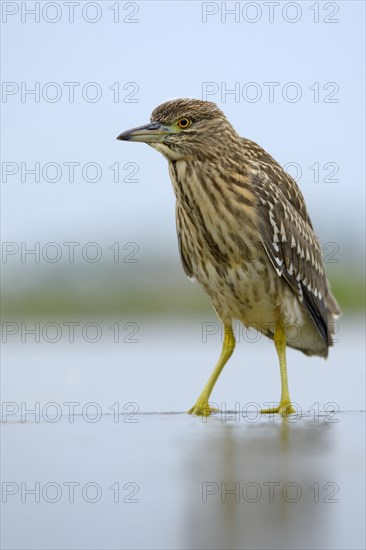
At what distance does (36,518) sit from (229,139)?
4.02m

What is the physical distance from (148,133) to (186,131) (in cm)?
35

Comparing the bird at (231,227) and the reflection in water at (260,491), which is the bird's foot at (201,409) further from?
the reflection in water at (260,491)

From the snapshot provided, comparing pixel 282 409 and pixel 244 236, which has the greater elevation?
pixel 244 236

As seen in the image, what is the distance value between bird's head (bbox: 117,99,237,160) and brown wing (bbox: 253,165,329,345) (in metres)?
0.41

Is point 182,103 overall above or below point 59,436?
above

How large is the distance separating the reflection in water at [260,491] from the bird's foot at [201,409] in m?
1.83

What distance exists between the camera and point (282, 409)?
5938mm

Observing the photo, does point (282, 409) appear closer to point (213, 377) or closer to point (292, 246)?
point (213, 377)

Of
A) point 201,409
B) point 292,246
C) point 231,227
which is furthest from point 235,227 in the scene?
point 201,409

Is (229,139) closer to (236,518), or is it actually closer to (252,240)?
(252,240)

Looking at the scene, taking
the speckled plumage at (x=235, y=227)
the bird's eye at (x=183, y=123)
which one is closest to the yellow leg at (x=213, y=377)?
the speckled plumage at (x=235, y=227)

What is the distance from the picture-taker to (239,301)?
6277 millimetres

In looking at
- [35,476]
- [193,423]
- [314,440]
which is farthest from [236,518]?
[193,423]

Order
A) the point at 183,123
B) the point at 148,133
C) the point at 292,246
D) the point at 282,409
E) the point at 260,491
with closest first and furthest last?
the point at 260,491, the point at 148,133, the point at 183,123, the point at 282,409, the point at 292,246
